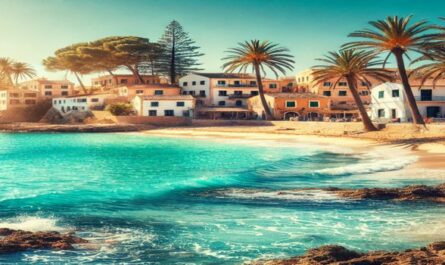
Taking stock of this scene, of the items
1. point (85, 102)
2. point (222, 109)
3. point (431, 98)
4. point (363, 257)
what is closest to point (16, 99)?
point (85, 102)

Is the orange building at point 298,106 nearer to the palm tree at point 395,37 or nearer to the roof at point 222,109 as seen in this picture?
the roof at point 222,109

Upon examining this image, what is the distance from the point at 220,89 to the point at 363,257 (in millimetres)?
84520

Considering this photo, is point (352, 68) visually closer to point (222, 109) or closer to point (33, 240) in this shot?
point (222, 109)

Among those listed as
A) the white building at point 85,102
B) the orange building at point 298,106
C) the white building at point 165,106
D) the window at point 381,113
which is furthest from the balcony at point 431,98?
the white building at point 85,102

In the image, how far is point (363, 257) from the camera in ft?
35.6

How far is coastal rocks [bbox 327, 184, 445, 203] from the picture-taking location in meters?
18.9

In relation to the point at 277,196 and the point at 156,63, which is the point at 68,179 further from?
the point at 156,63

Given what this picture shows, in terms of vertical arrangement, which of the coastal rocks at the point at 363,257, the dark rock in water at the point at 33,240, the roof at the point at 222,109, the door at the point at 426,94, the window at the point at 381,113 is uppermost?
the door at the point at 426,94

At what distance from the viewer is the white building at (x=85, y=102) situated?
294 ft

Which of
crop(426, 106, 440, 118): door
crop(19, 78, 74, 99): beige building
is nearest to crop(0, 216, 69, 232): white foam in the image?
crop(426, 106, 440, 118): door

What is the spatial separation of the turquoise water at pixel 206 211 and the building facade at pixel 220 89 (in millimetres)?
59709

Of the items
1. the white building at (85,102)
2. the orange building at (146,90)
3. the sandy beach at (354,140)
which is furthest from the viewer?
the orange building at (146,90)

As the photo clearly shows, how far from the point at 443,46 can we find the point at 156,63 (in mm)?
73075

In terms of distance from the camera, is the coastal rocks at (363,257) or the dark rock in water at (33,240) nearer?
the coastal rocks at (363,257)
